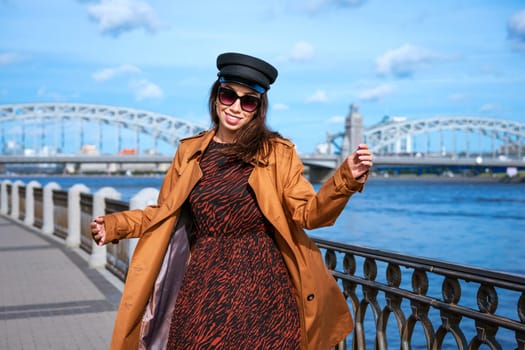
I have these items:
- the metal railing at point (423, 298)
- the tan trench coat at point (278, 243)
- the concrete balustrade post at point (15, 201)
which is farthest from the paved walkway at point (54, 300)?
the concrete balustrade post at point (15, 201)

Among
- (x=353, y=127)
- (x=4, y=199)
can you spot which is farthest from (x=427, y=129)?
(x=4, y=199)

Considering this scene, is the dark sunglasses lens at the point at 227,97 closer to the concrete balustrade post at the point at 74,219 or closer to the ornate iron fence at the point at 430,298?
the ornate iron fence at the point at 430,298

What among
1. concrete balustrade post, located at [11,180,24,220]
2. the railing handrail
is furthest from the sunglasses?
concrete balustrade post, located at [11,180,24,220]

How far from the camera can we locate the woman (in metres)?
2.43

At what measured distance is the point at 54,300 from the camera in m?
6.48

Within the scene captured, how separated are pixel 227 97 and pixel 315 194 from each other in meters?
0.52

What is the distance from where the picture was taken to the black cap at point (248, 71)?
2564 millimetres

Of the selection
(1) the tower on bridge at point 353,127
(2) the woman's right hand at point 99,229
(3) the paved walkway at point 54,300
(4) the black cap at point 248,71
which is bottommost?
(3) the paved walkway at point 54,300

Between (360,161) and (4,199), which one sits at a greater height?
(360,161)

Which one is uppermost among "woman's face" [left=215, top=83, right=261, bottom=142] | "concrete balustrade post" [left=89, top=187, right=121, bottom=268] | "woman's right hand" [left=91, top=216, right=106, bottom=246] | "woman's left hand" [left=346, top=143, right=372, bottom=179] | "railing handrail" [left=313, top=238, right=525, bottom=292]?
"woman's face" [left=215, top=83, right=261, bottom=142]

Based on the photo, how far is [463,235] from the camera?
27.0 metres

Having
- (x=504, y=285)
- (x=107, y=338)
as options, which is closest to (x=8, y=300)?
(x=107, y=338)

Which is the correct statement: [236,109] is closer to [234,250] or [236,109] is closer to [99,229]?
[234,250]

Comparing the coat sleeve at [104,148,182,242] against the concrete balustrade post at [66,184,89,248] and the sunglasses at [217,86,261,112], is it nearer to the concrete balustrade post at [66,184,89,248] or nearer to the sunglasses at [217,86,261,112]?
the sunglasses at [217,86,261,112]
